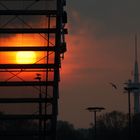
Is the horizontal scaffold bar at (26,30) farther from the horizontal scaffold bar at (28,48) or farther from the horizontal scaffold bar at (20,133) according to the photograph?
the horizontal scaffold bar at (20,133)

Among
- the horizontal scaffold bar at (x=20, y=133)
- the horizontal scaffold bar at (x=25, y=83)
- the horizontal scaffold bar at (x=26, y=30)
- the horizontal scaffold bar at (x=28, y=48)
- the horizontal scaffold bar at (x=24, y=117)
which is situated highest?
the horizontal scaffold bar at (x=26, y=30)

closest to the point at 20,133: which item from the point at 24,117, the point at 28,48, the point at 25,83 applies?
the point at 24,117

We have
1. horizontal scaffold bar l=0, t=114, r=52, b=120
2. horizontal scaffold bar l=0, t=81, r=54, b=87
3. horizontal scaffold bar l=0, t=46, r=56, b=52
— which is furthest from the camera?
horizontal scaffold bar l=0, t=81, r=54, b=87

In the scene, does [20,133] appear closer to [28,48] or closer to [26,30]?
[28,48]

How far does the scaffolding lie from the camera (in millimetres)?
38812

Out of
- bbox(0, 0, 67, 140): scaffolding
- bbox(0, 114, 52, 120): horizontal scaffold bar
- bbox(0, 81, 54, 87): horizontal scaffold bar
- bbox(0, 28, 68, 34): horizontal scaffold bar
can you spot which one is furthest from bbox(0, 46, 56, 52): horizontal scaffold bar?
bbox(0, 114, 52, 120): horizontal scaffold bar

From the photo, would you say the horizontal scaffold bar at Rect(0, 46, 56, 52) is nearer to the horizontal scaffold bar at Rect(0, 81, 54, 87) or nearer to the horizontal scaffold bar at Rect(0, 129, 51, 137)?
the horizontal scaffold bar at Rect(0, 81, 54, 87)

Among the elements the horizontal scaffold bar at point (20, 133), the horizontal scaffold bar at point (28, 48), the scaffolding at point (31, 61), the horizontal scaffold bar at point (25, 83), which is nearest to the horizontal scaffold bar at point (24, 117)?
the scaffolding at point (31, 61)

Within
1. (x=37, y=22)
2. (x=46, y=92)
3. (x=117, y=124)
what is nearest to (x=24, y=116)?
(x=46, y=92)

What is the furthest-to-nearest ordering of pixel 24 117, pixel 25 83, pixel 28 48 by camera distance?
pixel 25 83, pixel 28 48, pixel 24 117

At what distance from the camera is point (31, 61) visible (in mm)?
39375

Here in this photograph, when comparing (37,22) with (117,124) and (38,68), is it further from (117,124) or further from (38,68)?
(117,124)

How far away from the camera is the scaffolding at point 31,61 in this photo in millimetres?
38812

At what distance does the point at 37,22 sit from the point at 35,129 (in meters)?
4.97
